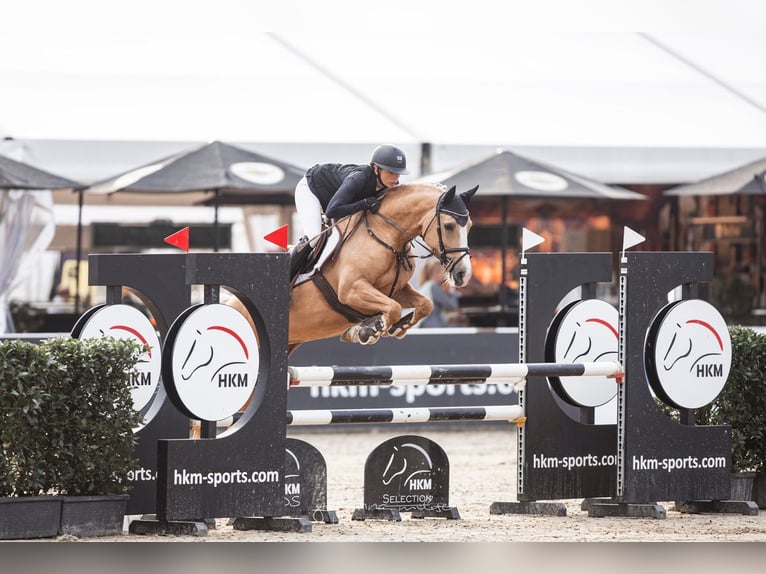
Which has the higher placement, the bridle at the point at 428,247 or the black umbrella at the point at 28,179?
the black umbrella at the point at 28,179

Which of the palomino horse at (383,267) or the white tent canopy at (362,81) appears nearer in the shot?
the palomino horse at (383,267)

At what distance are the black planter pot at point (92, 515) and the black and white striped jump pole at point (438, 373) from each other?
3.20ft

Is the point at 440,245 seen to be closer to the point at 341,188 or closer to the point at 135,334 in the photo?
the point at 341,188

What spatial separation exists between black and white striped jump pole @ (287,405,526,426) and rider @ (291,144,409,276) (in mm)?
1033

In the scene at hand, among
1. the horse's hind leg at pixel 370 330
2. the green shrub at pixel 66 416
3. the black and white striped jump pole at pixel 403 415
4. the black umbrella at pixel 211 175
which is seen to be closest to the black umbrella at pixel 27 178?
the black umbrella at pixel 211 175

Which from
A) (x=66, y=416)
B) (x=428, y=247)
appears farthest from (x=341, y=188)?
(x=66, y=416)

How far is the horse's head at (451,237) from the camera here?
6.94 m

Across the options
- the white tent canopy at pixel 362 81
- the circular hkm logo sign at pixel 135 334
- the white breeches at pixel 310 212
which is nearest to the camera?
the circular hkm logo sign at pixel 135 334

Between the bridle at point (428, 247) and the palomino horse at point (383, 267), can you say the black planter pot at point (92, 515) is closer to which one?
the palomino horse at point (383, 267)

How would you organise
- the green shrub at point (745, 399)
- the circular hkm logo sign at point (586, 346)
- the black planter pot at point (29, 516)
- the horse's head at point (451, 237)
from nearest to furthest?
the black planter pot at point (29, 516) → the horse's head at point (451, 237) → the circular hkm logo sign at point (586, 346) → the green shrub at point (745, 399)

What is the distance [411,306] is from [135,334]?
1.48 meters

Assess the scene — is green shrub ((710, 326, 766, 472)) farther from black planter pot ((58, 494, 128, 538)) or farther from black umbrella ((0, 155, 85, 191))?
black umbrella ((0, 155, 85, 191))

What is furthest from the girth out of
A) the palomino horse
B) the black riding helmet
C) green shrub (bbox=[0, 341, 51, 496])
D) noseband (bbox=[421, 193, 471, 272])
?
green shrub (bbox=[0, 341, 51, 496])

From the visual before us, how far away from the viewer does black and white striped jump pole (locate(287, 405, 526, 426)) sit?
6.64m
